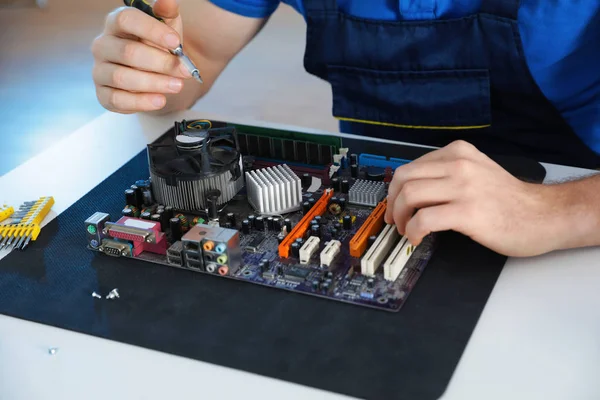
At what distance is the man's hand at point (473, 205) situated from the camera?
124cm

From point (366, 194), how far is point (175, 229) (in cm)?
36

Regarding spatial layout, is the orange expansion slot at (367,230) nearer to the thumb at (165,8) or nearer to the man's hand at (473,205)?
the man's hand at (473,205)

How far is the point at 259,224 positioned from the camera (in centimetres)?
138

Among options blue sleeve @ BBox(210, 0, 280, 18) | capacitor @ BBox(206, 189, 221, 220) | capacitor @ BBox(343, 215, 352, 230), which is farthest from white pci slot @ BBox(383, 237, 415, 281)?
blue sleeve @ BBox(210, 0, 280, 18)

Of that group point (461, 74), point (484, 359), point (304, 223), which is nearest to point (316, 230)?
point (304, 223)

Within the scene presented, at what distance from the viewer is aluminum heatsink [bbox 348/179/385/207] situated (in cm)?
144

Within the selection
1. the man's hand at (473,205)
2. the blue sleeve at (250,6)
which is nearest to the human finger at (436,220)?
the man's hand at (473,205)

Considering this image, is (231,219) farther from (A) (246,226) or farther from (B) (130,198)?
(B) (130,198)

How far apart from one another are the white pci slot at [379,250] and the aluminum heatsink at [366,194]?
0.37 feet

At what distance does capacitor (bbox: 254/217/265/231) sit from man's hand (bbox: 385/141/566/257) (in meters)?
0.24

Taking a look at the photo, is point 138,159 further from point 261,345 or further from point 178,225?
point 261,345

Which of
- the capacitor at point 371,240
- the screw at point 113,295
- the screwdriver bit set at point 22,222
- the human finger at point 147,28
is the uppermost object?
the human finger at point 147,28

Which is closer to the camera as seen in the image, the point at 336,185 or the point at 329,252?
the point at 329,252

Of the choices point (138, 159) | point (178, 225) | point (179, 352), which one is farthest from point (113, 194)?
point (179, 352)
